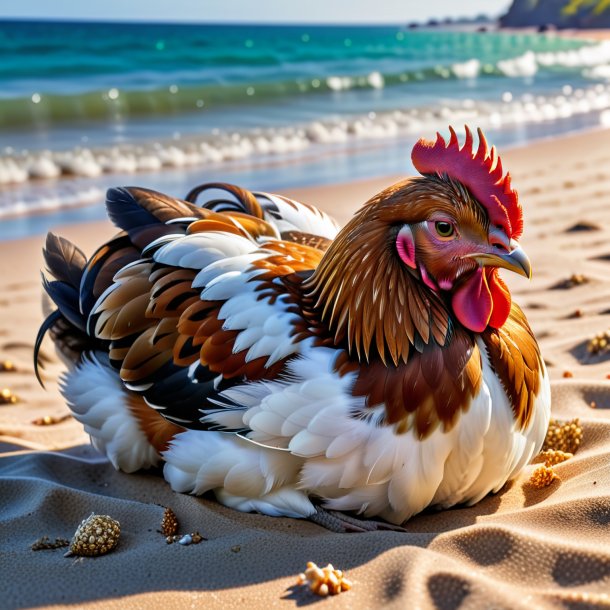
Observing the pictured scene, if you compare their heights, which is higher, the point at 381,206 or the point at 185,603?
the point at 381,206

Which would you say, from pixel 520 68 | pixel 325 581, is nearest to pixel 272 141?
pixel 325 581

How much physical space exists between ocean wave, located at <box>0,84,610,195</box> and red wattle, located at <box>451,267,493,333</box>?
6.19 metres

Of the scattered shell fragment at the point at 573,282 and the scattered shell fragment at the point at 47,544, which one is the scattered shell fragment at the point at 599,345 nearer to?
the scattered shell fragment at the point at 573,282

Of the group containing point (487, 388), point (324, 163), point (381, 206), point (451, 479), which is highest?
point (324, 163)

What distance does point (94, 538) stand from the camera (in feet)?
9.02

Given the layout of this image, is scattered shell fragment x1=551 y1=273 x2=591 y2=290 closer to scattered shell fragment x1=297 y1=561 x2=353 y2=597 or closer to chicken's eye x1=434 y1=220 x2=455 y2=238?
chicken's eye x1=434 y1=220 x2=455 y2=238

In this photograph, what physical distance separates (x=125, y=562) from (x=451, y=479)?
107 cm

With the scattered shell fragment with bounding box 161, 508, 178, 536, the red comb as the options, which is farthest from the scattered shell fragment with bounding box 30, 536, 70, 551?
the red comb

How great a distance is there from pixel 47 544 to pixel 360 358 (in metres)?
1.21

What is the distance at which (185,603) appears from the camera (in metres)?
2.41

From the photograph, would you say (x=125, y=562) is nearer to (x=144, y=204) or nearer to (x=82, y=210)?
(x=144, y=204)

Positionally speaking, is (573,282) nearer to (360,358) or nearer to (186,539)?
(360,358)

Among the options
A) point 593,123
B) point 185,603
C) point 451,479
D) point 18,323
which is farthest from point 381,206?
point 593,123

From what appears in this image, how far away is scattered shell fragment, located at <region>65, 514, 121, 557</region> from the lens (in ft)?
9.00
